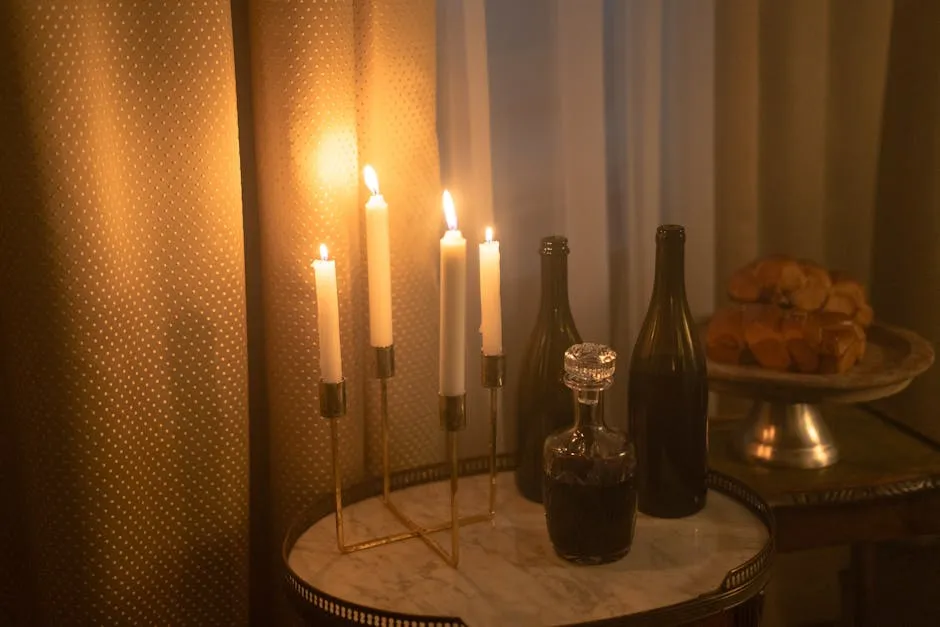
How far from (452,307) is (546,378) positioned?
214 mm

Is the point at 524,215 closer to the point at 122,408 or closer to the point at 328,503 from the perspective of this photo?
the point at 328,503

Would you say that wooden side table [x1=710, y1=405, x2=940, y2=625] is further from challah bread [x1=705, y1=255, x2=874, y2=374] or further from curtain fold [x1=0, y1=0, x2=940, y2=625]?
curtain fold [x1=0, y1=0, x2=940, y2=625]

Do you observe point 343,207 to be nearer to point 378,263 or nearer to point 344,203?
point 344,203

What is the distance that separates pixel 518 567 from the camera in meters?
1.02

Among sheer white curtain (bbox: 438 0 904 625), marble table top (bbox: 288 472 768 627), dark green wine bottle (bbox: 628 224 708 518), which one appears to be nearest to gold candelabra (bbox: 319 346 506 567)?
marble table top (bbox: 288 472 768 627)

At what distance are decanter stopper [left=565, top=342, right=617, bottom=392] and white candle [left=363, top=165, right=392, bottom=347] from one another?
0.64 ft

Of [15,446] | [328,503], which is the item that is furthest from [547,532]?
[15,446]

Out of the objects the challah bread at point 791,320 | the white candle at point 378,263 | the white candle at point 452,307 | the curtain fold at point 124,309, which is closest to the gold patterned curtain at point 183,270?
the curtain fold at point 124,309

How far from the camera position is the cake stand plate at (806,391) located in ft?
3.83

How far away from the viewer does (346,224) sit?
3.76 ft

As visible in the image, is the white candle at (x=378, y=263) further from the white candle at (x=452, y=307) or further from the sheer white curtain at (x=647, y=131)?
the sheer white curtain at (x=647, y=131)

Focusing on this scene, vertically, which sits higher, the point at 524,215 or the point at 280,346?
the point at 524,215

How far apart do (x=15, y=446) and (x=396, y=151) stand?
0.52m

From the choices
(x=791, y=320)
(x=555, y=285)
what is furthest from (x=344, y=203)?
(x=791, y=320)
